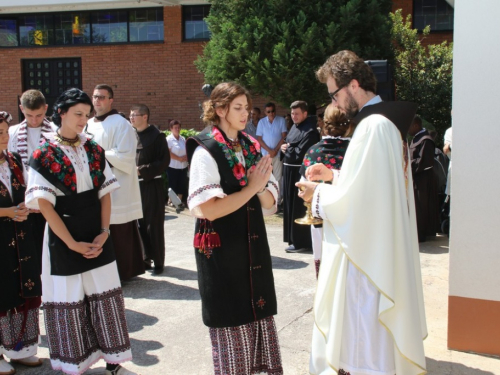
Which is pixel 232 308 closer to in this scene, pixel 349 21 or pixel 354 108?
pixel 354 108

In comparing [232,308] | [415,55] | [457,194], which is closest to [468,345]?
[457,194]

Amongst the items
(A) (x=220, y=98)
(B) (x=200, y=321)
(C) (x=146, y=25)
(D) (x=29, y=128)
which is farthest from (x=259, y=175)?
(C) (x=146, y=25)

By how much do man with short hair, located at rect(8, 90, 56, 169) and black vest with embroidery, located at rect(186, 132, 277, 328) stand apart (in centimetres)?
257

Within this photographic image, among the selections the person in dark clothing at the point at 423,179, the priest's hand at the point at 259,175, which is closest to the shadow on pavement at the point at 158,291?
the priest's hand at the point at 259,175

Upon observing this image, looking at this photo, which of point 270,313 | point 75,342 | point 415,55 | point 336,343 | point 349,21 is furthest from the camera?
point 415,55

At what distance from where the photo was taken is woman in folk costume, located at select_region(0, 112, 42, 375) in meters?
4.25

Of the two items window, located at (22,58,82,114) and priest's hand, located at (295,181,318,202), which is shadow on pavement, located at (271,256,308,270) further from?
window, located at (22,58,82,114)

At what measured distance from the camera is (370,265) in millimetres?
2988

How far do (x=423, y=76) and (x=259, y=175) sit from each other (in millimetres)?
10355

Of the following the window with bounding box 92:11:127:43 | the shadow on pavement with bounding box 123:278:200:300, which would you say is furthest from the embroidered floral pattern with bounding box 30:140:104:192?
the window with bounding box 92:11:127:43

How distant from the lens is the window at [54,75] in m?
16.8

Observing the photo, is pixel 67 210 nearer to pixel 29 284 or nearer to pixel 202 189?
pixel 29 284

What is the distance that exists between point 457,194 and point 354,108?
1.46 metres

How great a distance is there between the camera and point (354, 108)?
3.26 meters
